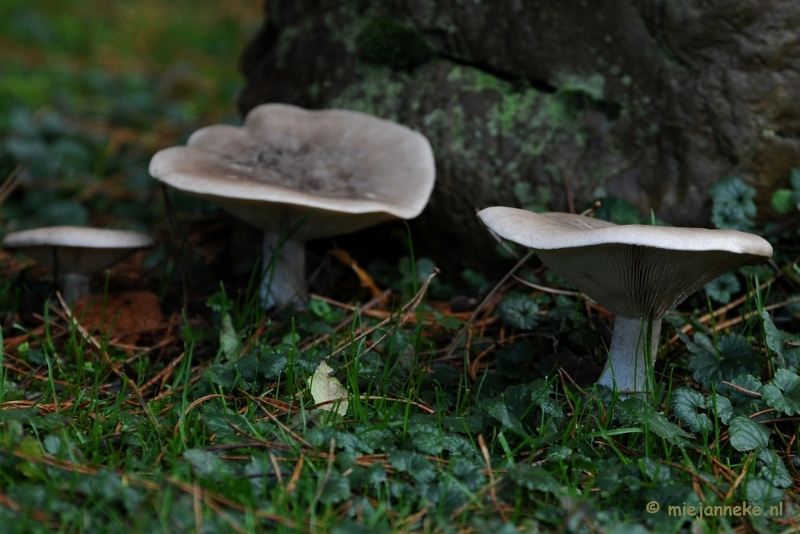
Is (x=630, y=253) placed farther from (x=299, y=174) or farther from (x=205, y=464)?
(x=299, y=174)

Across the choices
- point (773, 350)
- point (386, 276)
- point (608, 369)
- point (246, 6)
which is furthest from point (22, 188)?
point (246, 6)

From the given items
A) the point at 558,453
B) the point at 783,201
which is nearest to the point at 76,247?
the point at 558,453

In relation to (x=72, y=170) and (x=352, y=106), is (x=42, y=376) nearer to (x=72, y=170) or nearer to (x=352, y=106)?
(x=352, y=106)

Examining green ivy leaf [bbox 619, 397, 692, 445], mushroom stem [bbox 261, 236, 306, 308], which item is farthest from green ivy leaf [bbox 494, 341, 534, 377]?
mushroom stem [bbox 261, 236, 306, 308]

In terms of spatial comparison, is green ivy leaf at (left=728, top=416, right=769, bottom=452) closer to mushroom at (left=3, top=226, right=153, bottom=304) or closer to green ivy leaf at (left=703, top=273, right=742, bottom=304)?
green ivy leaf at (left=703, top=273, right=742, bottom=304)

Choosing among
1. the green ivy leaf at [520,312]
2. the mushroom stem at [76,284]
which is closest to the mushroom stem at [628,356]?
the green ivy leaf at [520,312]

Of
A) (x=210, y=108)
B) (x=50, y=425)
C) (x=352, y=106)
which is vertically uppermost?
(x=352, y=106)

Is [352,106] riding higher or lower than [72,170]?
higher
